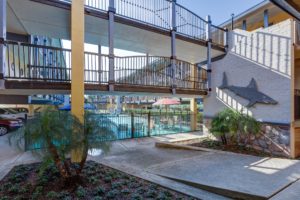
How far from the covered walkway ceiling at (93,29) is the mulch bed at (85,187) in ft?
15.5

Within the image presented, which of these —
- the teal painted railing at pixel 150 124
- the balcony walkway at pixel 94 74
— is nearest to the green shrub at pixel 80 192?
the balcony walkway at pixel 94 74

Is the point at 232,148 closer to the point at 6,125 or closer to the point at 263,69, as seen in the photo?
the point at 263,69

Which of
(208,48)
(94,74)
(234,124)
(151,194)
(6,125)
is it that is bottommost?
(151,194)

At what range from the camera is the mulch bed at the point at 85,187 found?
3.79 meters

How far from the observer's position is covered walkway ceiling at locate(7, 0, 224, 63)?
6191 millimetres

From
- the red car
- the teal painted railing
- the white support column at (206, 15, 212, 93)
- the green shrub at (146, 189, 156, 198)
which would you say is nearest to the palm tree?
the green shrub at (146, 189, 156, 198)

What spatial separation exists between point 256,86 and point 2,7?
8727 millimetres

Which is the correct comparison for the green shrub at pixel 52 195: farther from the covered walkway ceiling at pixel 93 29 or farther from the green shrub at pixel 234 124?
the green shrub at pixel 234 124

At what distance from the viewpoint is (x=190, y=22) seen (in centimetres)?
973

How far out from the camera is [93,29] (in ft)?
25.6

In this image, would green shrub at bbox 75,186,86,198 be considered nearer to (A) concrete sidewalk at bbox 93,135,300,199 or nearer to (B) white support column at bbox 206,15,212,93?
(A) concrete sidewalk at bbox 93,135,300,199

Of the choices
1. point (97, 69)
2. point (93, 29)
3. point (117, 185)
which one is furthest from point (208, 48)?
point (117, 185)

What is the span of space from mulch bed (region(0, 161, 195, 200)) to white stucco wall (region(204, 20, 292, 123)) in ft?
17.5

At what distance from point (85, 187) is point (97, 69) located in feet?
13.2
